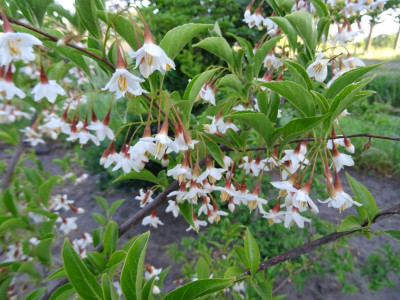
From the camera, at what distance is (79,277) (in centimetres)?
62

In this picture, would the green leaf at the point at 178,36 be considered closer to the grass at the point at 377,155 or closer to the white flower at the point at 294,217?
the white flower at the point at 294,217

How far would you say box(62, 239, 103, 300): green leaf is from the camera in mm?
612

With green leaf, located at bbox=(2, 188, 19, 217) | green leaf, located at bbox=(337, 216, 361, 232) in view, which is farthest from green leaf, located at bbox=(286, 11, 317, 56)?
green leaf, located at bbox=(2, 188, 19, 217)

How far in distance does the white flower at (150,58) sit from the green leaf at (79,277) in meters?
0.41

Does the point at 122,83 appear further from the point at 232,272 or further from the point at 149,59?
the point at 232,272

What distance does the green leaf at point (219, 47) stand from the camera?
0.84 m

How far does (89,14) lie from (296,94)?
0.50 m

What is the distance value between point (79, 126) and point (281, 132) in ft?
2.56

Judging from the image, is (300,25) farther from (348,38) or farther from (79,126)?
(79,126)

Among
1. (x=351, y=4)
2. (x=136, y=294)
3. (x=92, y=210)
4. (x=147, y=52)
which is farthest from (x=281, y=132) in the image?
(x=92, y=210)

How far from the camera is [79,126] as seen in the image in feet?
3.66

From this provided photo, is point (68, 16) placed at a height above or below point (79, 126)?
above

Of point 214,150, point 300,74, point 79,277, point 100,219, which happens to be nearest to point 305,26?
point 300,74

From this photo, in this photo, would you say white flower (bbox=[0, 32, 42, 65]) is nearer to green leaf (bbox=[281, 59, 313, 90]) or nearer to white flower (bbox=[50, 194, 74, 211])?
green leaf (bbox=[281, 59, 313, 90])
